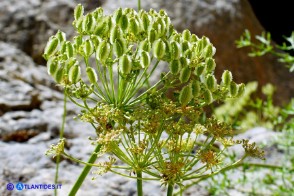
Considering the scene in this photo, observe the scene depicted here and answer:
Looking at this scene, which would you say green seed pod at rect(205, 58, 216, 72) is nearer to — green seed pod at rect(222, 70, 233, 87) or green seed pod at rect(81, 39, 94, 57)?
green seed pod at rect(222, 70, 233, 87)

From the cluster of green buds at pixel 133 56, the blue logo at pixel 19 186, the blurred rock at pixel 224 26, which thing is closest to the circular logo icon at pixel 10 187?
the blue logo at pixel 19 186

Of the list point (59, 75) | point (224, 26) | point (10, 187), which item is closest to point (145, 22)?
point (59, 75)

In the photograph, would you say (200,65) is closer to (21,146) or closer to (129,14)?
(129,14)

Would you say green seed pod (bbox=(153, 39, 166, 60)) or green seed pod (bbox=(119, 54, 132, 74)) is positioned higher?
green seed pod (bbox=(153, 39, 166, 60))

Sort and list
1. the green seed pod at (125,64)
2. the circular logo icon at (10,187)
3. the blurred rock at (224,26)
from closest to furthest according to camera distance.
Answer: the green seed pod at (125,64) < the circular logo icon at (10,187) < the blurred rock at (224,26)

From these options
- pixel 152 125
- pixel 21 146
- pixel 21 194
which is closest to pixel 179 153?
pixel 152 125

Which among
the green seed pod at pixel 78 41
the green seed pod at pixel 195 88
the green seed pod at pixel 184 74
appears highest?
the green seed pod at pixel 78 41

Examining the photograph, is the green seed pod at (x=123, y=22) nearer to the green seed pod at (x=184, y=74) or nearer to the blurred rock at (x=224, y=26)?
the green seed pod at (x=184, y=74)

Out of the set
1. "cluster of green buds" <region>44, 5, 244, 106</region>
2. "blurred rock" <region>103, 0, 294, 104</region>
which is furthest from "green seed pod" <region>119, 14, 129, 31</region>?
"blurred rock" <region>103, 0, 294, 104</region>

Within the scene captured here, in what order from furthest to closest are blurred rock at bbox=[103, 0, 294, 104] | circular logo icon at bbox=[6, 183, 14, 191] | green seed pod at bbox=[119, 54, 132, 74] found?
1. blurred rock at bbox=[103, 0, 294, 104]
2. circular logo icon at bbox=[6, 183, 14, 191]
3. green seed pod at bbox=[119, 54, 132, 74]
